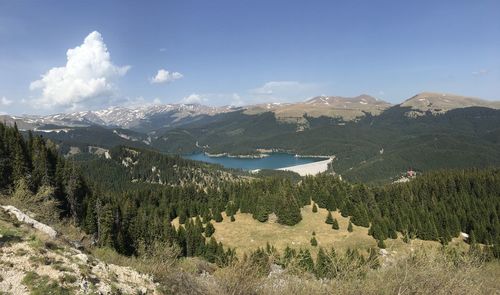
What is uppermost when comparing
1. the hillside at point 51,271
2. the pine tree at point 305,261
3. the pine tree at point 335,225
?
the hillside at point 51,271

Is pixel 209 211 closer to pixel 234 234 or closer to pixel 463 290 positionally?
pixel 234 234

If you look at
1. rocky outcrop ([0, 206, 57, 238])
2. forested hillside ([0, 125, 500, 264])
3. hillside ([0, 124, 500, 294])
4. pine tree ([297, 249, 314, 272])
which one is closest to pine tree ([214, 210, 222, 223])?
forested hillside ([0, 125, 500, 264])

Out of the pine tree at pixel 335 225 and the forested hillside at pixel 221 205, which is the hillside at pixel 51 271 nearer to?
the forested hillside at pixel 221 205

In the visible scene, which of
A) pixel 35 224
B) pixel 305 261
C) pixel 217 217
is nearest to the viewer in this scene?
pixel 35 224

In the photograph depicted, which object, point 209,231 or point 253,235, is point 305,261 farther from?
point 209,231

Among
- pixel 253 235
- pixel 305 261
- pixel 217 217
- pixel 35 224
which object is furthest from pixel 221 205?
pixel 35 224

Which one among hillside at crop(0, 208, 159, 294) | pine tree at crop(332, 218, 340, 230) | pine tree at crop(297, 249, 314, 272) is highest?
hillside at crop(0, 208, 159, 294)

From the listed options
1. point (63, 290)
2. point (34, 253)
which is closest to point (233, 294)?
point (63, 290)

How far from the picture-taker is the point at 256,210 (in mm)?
96312

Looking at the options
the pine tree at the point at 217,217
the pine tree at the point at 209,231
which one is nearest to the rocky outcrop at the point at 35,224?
the pine tree at the point at 209,231

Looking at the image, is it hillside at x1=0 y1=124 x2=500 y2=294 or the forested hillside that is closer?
hillside at x1=0 y1=124 x2=500 y2=294

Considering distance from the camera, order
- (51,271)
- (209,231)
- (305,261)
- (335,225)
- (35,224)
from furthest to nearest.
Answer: (335,225) → (209,231) → (305,261) → (35,224) → (51,271)

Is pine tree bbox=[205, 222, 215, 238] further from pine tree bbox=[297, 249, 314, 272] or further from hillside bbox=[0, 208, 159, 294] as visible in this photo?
hillside bbox=[0, 208, 159, 294]

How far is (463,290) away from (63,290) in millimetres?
22927
